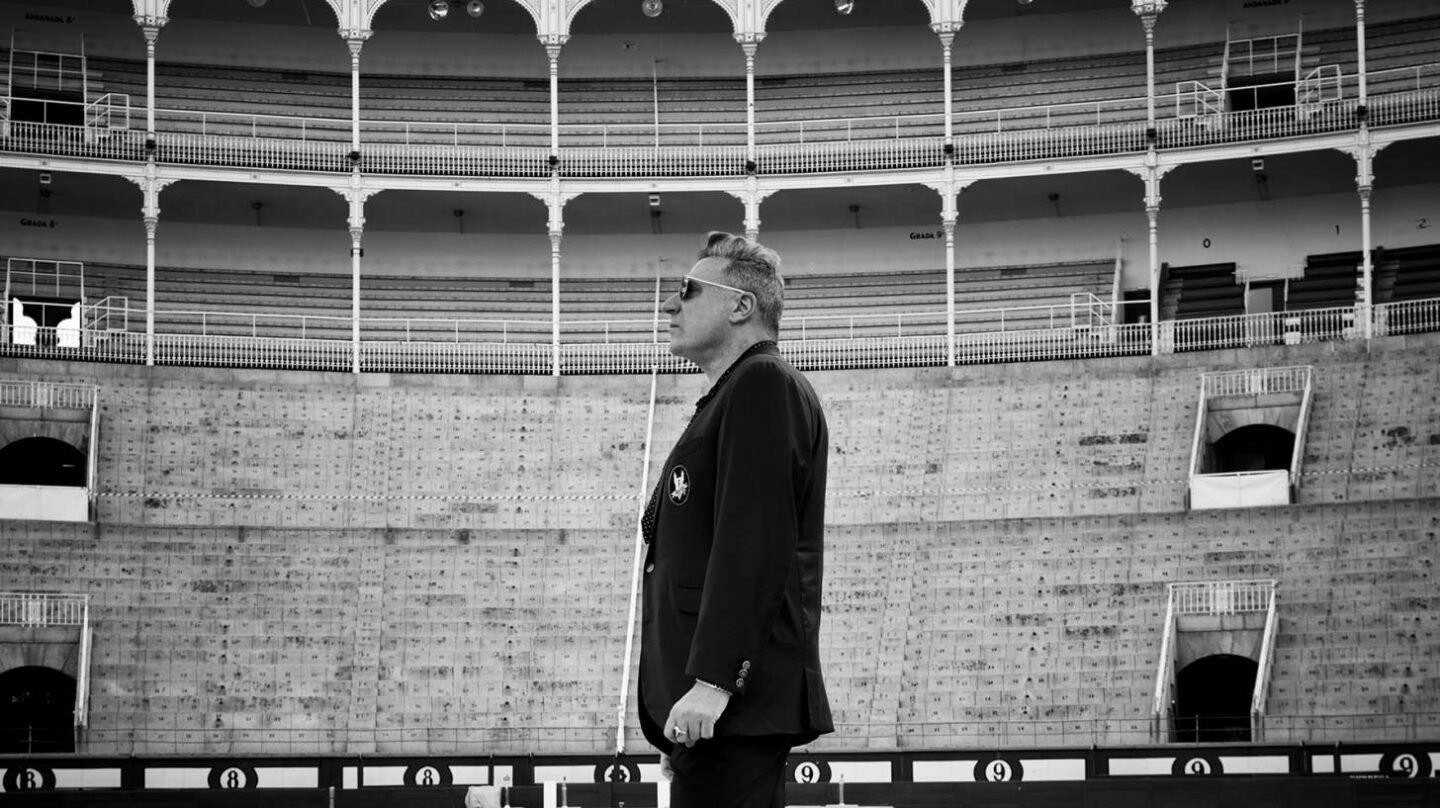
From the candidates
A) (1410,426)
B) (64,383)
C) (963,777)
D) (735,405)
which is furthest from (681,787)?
(64,383)

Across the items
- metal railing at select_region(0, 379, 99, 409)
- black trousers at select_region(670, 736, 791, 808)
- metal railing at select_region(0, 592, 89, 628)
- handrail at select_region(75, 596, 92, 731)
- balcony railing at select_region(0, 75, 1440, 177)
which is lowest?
handrail at select_region(75, 596, 92, 731)

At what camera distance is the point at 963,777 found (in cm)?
2825

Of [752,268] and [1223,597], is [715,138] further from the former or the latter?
[752,268]

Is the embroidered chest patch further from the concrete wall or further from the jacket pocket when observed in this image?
the concrete wall

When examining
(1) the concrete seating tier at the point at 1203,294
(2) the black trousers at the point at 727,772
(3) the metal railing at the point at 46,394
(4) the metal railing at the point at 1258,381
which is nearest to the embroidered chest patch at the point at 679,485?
(2) the black trousers at the point at 727,772

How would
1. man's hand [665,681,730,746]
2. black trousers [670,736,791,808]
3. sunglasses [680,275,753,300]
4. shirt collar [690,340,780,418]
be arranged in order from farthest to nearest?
sunglasses [680,275,753,300] < shirt collar [690,340,780,418] < black trousers [670,736,791,808] < man's hand [665,681,730,746]

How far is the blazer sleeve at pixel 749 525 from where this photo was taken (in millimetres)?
5336

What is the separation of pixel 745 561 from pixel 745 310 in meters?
0.91

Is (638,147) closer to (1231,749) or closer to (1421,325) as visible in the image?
(1421,325)

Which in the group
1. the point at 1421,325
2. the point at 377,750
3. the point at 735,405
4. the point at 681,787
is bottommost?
the point at 377,750

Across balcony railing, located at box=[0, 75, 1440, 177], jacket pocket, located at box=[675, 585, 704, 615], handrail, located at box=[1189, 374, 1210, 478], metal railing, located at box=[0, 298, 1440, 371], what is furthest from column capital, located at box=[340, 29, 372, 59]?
jacket pocket, located at box=[675, 585, 704, 615]

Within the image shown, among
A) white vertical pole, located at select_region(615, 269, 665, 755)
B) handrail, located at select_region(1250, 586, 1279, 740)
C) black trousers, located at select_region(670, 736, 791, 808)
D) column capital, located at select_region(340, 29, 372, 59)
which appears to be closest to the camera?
black trousers, located at select_region(670, 736, 791, 808)

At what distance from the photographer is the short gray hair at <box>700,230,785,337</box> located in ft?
19.5

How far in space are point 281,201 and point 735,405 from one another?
42.9 meters
